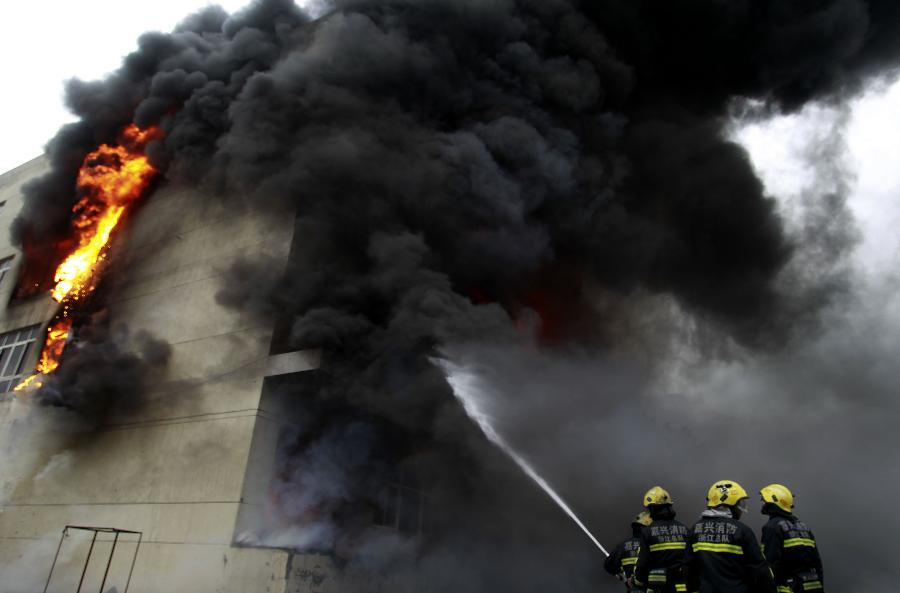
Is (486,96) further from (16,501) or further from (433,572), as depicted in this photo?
(16,501)

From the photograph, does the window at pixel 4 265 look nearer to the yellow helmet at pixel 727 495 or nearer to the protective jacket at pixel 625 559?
the protective jacket at pixel 625 559

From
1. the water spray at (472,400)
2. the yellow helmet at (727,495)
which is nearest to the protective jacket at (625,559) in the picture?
the yellow helmet at (727,495)

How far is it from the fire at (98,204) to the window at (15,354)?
83cm

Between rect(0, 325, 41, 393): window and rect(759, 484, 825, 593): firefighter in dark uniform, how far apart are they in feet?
49.6

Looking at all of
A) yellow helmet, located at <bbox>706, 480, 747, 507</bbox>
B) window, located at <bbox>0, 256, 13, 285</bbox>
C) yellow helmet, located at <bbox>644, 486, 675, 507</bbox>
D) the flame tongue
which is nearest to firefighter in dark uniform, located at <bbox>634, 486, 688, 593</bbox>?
yellow helmet, located at <bbox>644, 486, 675, 507</bbox>

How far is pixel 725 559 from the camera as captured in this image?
4410 millimetres

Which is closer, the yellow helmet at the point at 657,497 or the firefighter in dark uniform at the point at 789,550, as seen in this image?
the firefighter in dark uniform at the point at 789,550

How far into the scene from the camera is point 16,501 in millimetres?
11258

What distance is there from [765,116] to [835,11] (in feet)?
9.76

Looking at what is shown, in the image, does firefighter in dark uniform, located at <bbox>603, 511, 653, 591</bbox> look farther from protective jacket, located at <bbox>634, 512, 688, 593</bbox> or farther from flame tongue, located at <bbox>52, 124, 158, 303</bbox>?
flame tongue, located at <bbox>52, 124, 158, 303</bbox>

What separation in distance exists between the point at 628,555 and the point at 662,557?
0.78 meters

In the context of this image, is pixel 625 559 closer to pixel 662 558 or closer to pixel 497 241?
pixel 662 558

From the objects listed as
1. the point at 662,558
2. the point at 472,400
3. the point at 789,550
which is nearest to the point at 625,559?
the point at 662,558

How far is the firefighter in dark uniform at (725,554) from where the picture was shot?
4297 millimetres
